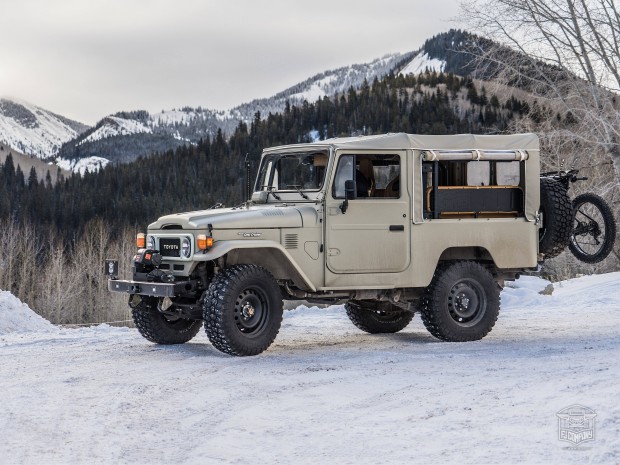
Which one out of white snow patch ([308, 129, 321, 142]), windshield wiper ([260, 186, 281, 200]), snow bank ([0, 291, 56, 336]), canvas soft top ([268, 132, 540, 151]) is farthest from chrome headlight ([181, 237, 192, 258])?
white snow patch ([308, 129, 321, 142])

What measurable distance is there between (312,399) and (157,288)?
3.07 metres

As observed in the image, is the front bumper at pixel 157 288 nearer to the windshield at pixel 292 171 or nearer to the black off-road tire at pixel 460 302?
the windshield at pixel 292 171

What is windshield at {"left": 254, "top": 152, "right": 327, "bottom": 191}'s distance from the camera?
11032 millimetres

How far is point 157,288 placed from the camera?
10.2m

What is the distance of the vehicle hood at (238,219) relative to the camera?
33.5 ft

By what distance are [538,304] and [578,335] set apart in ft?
15.5

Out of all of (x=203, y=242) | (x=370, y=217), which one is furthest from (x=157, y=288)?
(x=370, y=217)

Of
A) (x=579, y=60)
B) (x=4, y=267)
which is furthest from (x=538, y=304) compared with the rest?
(x=4, y=267)

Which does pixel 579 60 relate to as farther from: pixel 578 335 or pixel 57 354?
pixel 57 354

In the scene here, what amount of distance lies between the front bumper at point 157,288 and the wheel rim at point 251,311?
64 centimetres

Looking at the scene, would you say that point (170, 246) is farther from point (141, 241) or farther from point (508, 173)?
point (508, 173)

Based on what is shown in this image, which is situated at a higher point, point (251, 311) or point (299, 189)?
point (299, 189)

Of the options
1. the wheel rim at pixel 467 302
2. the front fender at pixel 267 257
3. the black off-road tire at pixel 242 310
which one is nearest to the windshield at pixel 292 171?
the front fender at pixel 267 257

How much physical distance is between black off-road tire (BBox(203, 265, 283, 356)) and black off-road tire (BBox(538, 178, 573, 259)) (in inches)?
165
